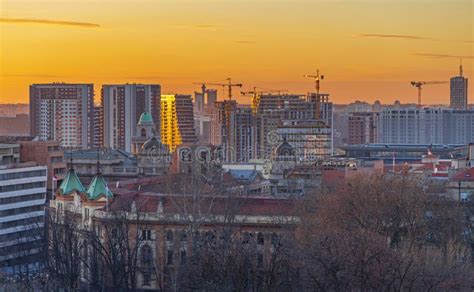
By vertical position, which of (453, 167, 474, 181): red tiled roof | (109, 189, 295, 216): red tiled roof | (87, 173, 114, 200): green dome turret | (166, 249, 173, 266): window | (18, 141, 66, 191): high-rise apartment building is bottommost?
(166, 249, 173, 266): window

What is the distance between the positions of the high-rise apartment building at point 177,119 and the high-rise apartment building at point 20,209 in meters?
62.0

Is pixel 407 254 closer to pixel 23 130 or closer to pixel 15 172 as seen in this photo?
pixel 15 172

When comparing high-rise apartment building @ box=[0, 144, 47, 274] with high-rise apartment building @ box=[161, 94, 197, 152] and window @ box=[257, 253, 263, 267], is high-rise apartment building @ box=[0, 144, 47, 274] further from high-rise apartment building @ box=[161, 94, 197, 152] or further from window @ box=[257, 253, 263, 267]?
high-rise apartment building @ box=[161, 94, 197, 152]

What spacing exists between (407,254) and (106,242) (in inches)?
411

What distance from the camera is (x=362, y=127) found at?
146m

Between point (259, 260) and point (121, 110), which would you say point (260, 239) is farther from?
point (121, 110)

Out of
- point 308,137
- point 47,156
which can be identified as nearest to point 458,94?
point 308,137

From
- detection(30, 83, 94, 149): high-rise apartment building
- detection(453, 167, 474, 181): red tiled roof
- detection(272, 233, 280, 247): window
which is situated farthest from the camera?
detection(30, 83, 94, 149): high-rise apartment building

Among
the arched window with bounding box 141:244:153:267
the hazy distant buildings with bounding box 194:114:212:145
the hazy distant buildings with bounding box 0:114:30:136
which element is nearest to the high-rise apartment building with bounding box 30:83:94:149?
the hazy distant buildings with bounding box 0:114:30:136

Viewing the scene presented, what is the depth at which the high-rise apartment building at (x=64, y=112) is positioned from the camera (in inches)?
4638

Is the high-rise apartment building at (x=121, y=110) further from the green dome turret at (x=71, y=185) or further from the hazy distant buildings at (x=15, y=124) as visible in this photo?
the green dome turret at (x=71, y=185)

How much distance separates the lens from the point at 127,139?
120375mm

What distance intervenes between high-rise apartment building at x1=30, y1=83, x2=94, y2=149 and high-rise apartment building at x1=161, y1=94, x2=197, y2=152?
18.0ft

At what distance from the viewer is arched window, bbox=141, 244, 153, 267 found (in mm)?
43719
